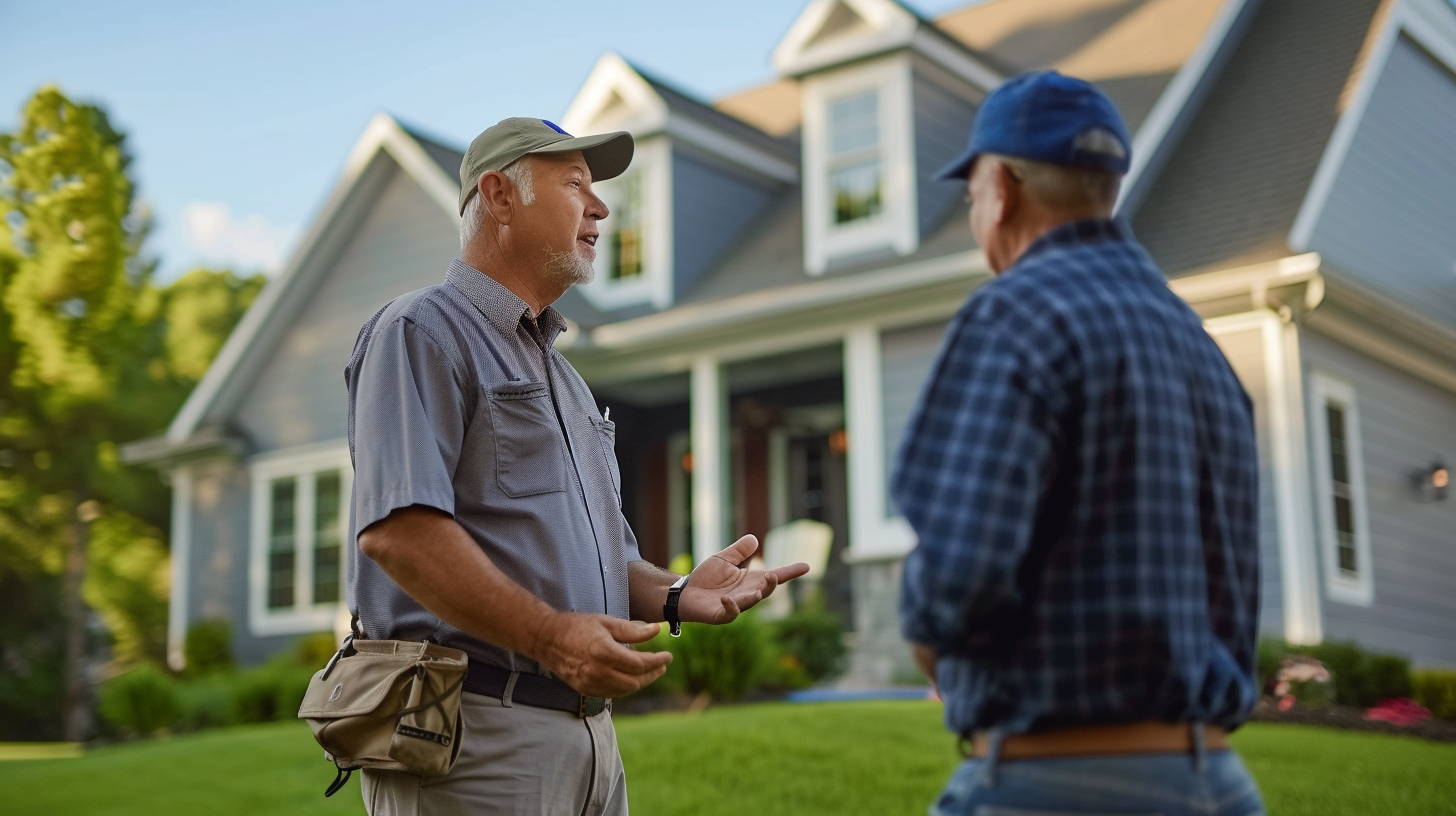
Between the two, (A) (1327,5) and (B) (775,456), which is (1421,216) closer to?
(A) (1327,5)

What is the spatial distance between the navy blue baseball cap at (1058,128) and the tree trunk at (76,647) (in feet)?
65.3

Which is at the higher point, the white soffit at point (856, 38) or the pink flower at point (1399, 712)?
the white soffit at point (856, 38)

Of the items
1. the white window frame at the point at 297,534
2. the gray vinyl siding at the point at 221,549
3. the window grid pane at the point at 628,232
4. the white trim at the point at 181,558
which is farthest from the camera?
the white trim at the point at 181,558

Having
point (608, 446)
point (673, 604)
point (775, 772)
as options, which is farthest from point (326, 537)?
point (673, 604)

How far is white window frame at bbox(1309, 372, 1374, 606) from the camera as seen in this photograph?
38.3 feet

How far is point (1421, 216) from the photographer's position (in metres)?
14.2

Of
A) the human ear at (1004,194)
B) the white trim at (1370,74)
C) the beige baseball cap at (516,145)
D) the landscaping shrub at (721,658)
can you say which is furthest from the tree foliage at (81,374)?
the human ear at (1004,194)

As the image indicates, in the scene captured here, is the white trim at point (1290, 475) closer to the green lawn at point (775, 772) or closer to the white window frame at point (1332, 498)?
the white window frame at point (1332, 498)

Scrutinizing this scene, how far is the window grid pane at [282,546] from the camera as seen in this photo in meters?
17.1

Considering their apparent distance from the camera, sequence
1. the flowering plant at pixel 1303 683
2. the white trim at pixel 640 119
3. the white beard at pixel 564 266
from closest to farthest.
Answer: the white beard at pixel 564 266 < the flowering plant at pixel 1303 683 < the white trim at pixel 640 119

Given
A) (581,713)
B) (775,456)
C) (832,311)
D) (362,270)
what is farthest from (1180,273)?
(581,713)

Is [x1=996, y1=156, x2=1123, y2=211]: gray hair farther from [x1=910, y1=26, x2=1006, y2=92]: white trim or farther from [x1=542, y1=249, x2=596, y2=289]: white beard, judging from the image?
[x1=910, y1=26, x2=1006, y2=92]: white trim

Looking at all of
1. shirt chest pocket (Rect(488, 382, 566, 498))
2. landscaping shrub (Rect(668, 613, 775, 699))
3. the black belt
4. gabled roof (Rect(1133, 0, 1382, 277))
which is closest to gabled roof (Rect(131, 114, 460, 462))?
landscaping shrub (Rect(668, 613, 775, 699))

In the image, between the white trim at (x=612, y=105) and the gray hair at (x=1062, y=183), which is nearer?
the gray hair at (x=1062, y=183)
